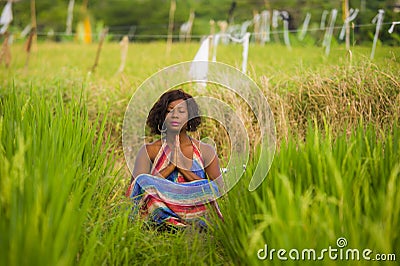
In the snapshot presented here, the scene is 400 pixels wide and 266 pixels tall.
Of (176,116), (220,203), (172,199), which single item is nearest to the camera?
(220,203)

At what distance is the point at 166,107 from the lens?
9.68 feet

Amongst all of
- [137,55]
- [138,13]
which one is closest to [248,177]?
[137,55]

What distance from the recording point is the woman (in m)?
2.77

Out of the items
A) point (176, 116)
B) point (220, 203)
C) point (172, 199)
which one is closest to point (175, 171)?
point (172, 199)

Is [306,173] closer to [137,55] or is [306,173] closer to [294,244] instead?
[294,244]

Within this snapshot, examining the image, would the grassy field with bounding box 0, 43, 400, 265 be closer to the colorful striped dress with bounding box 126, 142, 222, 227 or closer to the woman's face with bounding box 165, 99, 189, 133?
the colorful striped dress with bounding box 126, 142, 222, 227

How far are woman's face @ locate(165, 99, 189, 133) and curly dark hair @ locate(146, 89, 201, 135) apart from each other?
0.03m

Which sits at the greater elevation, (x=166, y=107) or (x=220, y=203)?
(x=166, y=107)

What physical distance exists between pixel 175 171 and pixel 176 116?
0.27 metres

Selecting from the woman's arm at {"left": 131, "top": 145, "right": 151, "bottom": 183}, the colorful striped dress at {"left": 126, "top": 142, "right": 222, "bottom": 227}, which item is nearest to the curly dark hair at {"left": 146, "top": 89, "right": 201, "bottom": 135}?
the woman's arm at {"left": 131, "top": 145, "right": 151, "bottom": 183}

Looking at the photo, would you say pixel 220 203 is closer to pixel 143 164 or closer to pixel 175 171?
pixel 175 171

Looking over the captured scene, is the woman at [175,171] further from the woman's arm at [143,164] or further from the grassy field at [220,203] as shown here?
the grassy field at [220,203]

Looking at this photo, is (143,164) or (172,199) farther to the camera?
(143,164)

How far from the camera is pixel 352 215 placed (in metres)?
2.00
